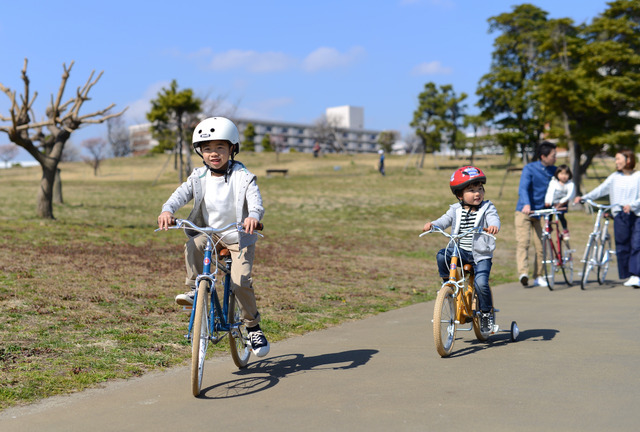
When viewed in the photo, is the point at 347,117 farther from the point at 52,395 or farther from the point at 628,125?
the point at 52,395

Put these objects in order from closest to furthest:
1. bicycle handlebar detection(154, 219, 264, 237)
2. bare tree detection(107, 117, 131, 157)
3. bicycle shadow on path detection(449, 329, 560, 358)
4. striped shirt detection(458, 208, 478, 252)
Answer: bicycle handlebar detection(154, 219, 264, 237) < bicycle shadow on path detection(449, 329, 560, 358) < striped shirt detection(458, 208, 478, 252) < bare tree detection(107, 117, 131, 157)

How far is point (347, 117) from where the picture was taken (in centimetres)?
19062

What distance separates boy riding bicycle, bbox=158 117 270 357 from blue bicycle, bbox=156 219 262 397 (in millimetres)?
81

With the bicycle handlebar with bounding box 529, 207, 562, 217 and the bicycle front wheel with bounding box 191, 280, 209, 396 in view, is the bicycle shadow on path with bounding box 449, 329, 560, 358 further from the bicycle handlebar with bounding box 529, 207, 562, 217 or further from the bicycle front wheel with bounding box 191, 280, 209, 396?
the bicycle handlebar with bounding box 529, 207, 562, 217

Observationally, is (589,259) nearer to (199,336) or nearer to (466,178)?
(466,178)

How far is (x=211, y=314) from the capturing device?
4.92 m

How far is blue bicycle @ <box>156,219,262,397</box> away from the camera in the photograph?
4.64m

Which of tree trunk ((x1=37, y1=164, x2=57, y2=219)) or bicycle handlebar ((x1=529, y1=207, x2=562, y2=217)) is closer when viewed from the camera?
bicycle handlebar ((x1=529, y1=207, x2=562, y2=217))

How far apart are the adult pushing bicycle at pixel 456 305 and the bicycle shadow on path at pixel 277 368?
65 cm

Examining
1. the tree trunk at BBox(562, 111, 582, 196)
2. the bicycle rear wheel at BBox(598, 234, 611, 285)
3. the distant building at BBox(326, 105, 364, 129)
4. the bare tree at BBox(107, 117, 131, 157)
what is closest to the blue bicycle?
the bicycle rear wheel at BBox(598, 234, 611, 285)

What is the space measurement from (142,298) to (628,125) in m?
23.8

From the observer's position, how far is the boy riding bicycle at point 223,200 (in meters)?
5.18

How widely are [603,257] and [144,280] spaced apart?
23.1ft

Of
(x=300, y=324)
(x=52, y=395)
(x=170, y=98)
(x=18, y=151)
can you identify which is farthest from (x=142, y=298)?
(x=18, y=151)
